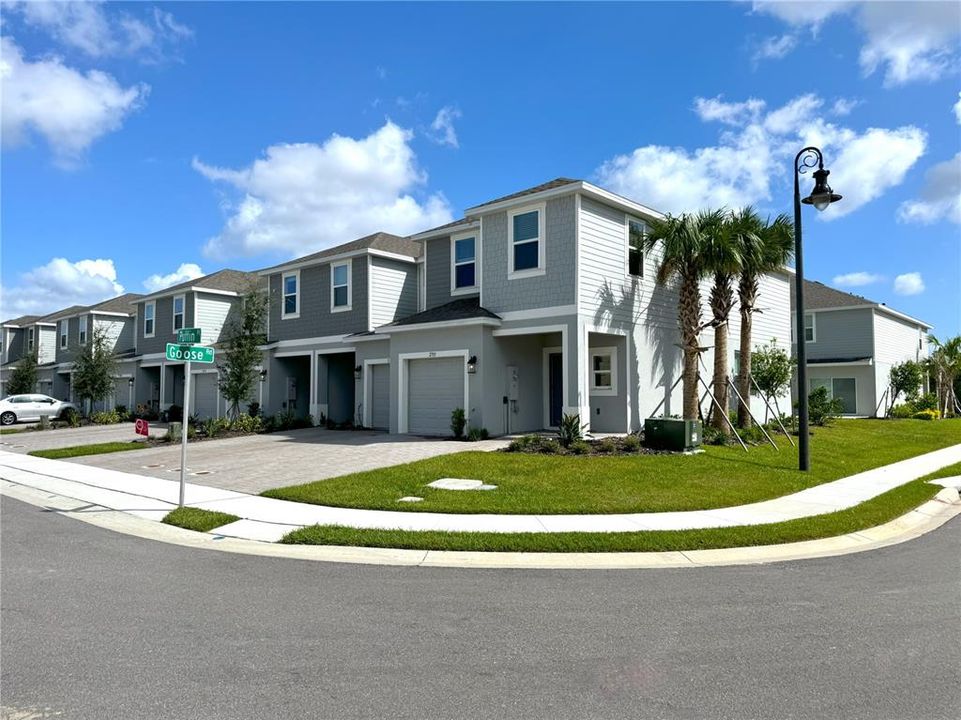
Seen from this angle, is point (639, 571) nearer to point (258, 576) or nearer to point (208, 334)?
point (258, 576)

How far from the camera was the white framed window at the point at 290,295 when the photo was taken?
25.6m

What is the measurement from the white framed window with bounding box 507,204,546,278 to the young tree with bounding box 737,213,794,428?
18.9 feet

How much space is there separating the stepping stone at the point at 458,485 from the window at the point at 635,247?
9.68m

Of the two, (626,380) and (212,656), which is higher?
(626,380)

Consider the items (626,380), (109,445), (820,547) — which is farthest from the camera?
(109,445)

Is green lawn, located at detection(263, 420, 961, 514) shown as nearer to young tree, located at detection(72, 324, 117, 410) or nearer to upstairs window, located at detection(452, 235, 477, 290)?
upstairs window, located at detection(452, 235, 477, 290)

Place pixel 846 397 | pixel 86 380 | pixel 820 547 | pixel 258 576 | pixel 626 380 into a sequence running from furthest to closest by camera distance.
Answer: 1. pixel 846 397
2. pixel 86 380
3. pixel 626 380
4. pixel 820 547
5. pixel 258 576

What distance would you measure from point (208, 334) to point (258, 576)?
26431 millimetres

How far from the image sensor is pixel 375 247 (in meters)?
23.3

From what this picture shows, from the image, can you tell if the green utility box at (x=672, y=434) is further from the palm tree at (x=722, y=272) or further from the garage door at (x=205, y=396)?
the garage door at (x=205, y=396)

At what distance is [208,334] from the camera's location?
99.5 feet

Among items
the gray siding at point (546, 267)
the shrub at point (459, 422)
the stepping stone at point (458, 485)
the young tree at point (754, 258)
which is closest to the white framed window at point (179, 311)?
the gray siding at point (546, 267)

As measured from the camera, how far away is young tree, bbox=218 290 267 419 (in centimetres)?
2261

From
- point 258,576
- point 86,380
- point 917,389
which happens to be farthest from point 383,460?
point 917,389
